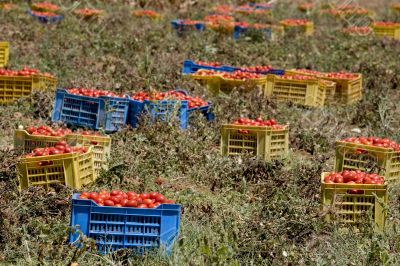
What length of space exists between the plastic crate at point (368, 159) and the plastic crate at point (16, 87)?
470 cm

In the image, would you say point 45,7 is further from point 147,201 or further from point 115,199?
point 147,201

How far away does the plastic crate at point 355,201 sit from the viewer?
6773 millimetres

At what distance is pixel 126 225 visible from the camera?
19.6 ft

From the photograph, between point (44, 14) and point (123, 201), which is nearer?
point (123, 201)

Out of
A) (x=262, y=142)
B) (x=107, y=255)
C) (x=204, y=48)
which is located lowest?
(x=107, y=255)

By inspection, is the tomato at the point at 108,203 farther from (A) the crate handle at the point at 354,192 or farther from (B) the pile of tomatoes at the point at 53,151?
(A) the crate handle at the point at 354,192

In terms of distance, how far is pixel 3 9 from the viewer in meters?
18.3

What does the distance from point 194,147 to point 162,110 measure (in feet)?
3.05

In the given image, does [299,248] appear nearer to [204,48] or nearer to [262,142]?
[262,142]

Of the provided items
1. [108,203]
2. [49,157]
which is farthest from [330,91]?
[108,203]

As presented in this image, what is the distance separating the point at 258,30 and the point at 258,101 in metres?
6.30

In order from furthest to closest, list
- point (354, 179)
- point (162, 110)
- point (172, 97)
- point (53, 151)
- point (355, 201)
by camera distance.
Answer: point (172, 97), point (162, 110), point (53, 151), point (354, 179), point (355, 201)

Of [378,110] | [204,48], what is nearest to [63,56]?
[204,48]

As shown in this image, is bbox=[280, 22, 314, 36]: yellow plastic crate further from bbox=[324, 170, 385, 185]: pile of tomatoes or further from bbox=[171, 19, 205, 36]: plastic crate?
bbox=[324, 170, 385, 185]: pile of tomatoes
